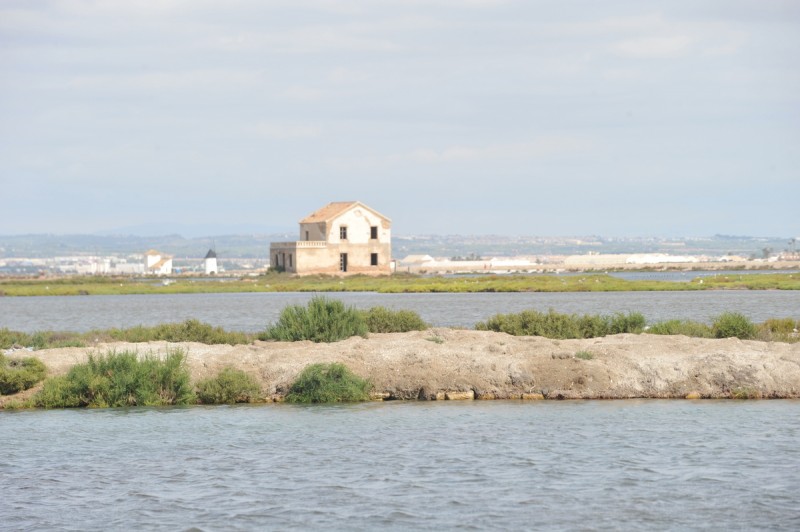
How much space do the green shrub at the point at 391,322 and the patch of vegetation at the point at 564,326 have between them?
2.04 meters

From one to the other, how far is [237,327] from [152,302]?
27174 millimetres

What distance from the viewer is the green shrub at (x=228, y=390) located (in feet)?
68.1

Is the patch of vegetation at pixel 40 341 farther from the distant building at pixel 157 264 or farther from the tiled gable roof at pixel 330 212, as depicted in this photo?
the distant building at pixel 157 264

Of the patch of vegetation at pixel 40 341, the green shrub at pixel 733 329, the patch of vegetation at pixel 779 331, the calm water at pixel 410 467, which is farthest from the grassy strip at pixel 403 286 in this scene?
the calm water at pixel 410 467

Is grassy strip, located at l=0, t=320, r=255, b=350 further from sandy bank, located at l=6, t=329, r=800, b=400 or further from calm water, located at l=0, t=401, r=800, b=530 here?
calm water, located at l=0, t=401, r=800, b=530

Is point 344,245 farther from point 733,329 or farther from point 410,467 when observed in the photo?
point 410,467

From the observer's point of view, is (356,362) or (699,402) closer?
(699,402)

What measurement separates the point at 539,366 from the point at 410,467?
21.4ft

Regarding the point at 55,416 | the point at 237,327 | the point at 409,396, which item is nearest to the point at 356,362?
the point at 409,396

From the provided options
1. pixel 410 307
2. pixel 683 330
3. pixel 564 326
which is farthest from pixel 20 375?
pixel 410 307

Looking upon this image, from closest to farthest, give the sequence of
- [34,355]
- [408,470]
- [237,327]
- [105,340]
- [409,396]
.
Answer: [408,470]
[409,396]
[34,355]
[105,340]
[237,327]

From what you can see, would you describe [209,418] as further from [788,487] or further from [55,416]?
[788,487]

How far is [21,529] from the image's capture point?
12.4 metres

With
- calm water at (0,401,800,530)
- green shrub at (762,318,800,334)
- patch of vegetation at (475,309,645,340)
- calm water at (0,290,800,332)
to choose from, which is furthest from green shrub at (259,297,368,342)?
calm water at (0,290,800,332)
